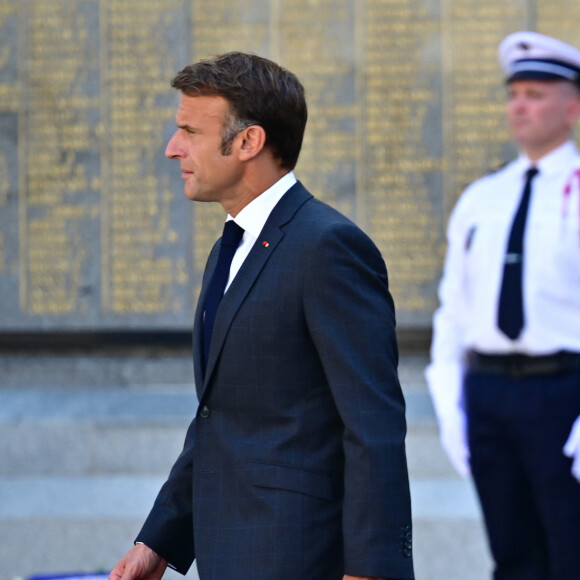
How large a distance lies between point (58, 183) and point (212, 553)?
4.04m

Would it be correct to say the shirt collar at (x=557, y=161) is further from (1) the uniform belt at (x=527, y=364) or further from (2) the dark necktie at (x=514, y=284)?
(1) the uniform belt at (x=527, y=364)

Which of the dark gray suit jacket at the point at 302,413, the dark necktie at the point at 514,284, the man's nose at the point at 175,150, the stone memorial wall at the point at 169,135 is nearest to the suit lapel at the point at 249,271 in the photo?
the dark gray suit jacket at the point at 302,413

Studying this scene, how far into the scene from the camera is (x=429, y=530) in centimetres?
455

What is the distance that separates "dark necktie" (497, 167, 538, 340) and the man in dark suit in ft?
3.43

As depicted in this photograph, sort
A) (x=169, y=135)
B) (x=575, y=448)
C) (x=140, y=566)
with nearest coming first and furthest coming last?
(x=140, y=566), (x=575, y=448), (x=169, y=135)

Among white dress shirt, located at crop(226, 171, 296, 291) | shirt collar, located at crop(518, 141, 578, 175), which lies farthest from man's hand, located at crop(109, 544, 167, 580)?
shirt collar, located at crop(518, 141, 578, 175)

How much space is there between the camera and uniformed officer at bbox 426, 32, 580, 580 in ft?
9.16

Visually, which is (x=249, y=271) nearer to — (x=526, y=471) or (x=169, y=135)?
(x=526, y=471)

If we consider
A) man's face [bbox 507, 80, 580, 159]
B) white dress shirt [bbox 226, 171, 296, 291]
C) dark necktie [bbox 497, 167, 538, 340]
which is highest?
man's face [bbox 507, 80, 580, 159]

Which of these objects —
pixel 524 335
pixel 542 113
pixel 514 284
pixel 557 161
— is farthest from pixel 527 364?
pixel 542 113

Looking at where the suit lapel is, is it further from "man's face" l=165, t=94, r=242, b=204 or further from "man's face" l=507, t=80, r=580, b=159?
"man's face" l=507, t=80, r=580, b=159

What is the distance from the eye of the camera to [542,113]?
2.95m

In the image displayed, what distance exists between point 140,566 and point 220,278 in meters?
0.56

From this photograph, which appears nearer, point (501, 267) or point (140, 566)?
point (140, 566)
